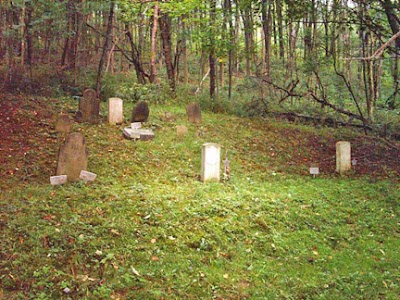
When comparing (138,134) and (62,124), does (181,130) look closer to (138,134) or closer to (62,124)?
(138,134)

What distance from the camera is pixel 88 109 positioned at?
11656 mm

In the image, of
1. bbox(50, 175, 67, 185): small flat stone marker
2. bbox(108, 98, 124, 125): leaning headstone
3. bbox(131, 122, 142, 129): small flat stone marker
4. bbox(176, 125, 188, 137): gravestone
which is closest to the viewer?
bbox(50, 175, 67, 185): small flat stone marker

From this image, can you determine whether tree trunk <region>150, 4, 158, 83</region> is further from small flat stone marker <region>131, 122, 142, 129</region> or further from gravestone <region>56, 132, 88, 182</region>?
gravestone <region>56, 132, 88, 182</region>

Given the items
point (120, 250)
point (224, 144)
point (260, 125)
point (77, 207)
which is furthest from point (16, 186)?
point (260, 125)

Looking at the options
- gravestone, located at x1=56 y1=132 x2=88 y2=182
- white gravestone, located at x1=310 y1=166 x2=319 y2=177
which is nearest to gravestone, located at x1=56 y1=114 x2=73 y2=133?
gravestone, located at x1=56 y1=132 x2=88 y2=182

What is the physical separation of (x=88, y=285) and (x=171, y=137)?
7.07 m

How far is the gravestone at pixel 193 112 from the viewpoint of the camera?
1300 cm

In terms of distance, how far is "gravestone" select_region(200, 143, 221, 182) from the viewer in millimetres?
8656

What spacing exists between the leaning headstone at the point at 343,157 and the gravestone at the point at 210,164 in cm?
354

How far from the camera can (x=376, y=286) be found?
5508mm

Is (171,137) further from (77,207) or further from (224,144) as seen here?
(77,207)

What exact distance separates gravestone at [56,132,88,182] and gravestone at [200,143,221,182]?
95.6 inches

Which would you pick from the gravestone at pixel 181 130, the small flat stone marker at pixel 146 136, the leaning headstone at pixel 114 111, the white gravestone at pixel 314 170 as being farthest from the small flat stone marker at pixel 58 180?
the white gravestone at pixel 314 170

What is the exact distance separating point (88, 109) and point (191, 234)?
22.4 feet
